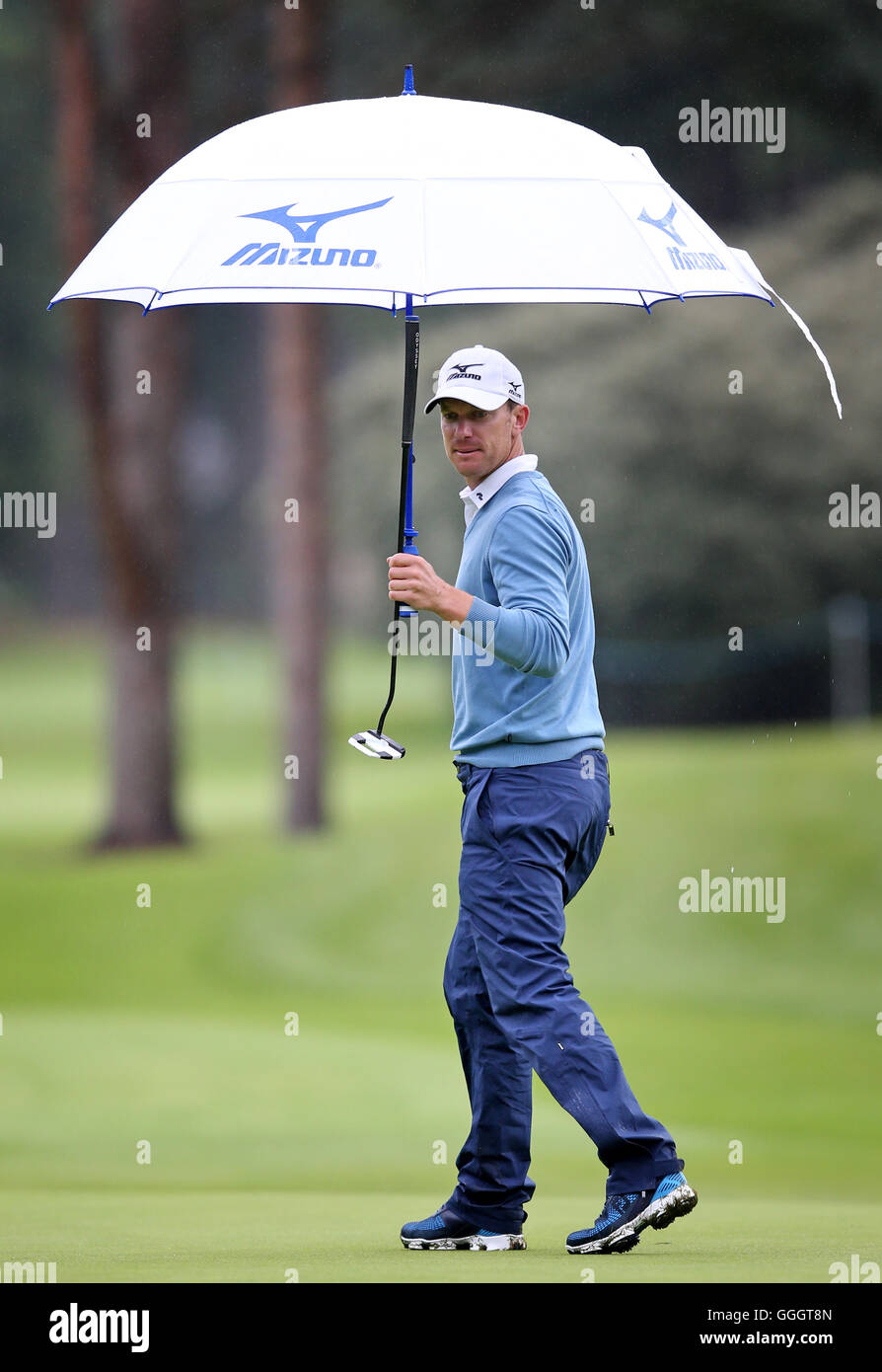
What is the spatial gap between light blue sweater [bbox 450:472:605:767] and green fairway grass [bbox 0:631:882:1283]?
1.04 metres

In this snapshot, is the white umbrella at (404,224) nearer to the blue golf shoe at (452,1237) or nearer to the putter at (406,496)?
the putter at (406,496)

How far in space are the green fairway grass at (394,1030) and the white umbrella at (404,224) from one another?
4.16ft

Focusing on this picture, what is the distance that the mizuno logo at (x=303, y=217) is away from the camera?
414 cm

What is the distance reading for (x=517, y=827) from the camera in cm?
415

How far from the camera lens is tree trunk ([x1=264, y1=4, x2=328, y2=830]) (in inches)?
535

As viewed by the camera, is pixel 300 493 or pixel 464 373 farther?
pixel 300 493

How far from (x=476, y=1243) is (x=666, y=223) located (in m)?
2.20
